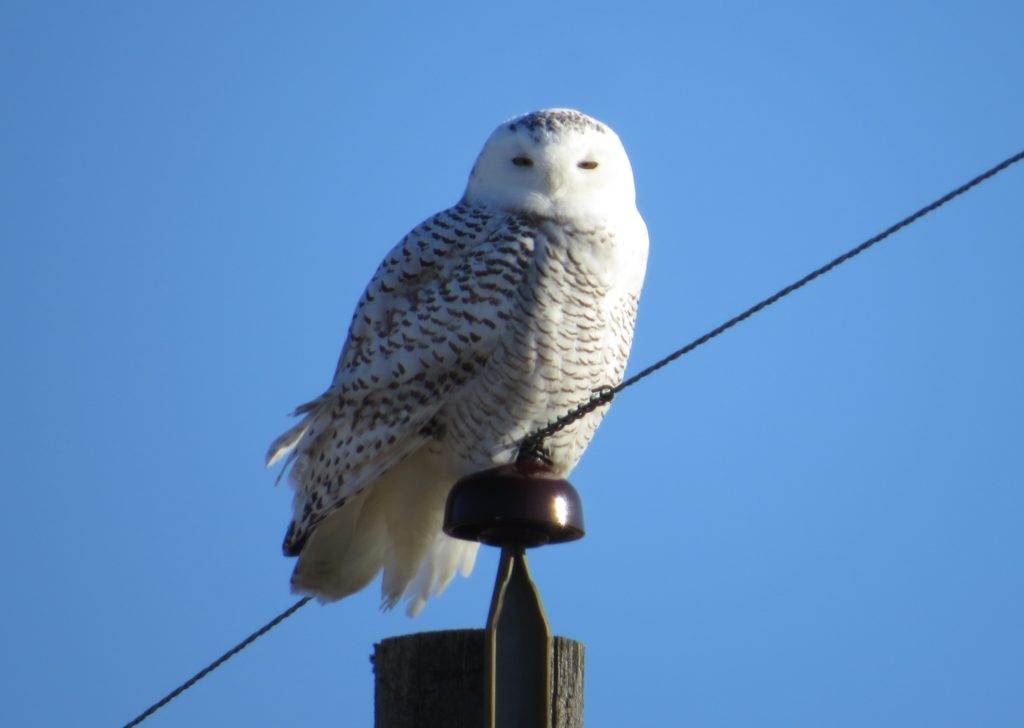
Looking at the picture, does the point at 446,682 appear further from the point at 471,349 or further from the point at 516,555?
the point at 471,349

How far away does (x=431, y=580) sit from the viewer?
220 inches

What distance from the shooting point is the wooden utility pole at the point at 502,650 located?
328cm

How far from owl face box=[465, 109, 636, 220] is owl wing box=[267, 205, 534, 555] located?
0.33ft

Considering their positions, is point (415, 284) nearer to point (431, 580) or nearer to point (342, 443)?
point (342, 443)

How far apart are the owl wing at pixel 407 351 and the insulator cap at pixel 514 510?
4.60 feet

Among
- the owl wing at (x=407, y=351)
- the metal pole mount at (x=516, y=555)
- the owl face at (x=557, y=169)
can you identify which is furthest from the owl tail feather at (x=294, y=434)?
the metal pole mount at (x=516, y=555)

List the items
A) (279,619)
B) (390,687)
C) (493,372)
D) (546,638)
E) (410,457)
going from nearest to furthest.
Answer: (546,638) → (390,687) → (279,619) → (493,372) → (410,457)

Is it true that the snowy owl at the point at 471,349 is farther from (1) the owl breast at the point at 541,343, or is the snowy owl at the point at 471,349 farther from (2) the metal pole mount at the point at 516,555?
(2) the metal pole mount at the point at 516,555

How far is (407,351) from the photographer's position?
521cm

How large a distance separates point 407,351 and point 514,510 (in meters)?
1.69

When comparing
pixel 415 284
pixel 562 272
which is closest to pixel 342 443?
pixel 415 284

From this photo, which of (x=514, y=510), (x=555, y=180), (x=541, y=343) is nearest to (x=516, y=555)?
(x=514, y=510)

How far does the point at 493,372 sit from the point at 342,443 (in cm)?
55

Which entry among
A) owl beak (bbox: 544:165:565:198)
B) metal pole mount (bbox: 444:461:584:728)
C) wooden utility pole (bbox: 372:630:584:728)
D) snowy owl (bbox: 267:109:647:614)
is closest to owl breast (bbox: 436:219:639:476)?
snowy owl (bbox: 267:109:647:614)
